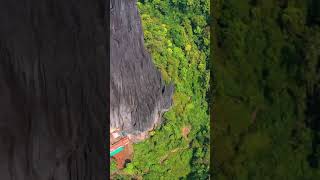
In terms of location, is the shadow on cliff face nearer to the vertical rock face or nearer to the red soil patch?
the vertical rock face

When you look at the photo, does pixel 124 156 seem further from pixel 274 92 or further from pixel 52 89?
pixel 52 89

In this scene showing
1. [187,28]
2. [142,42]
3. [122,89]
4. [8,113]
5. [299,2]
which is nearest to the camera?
[8,113]

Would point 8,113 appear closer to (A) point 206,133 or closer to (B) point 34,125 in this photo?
(B) point 34,125

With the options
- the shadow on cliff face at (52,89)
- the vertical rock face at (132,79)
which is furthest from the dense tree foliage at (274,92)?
the vertical rock face at (132,79)

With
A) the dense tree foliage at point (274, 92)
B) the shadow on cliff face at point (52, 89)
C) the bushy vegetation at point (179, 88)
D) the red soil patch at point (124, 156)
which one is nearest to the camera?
the shadow on cliff face at point (52, 89)

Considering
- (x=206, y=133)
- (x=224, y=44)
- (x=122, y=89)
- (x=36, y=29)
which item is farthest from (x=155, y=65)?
(x=36, y=29)

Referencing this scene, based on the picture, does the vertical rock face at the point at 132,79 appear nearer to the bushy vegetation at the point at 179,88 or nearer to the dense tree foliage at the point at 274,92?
the bushy vegetation at the point at 179,88
